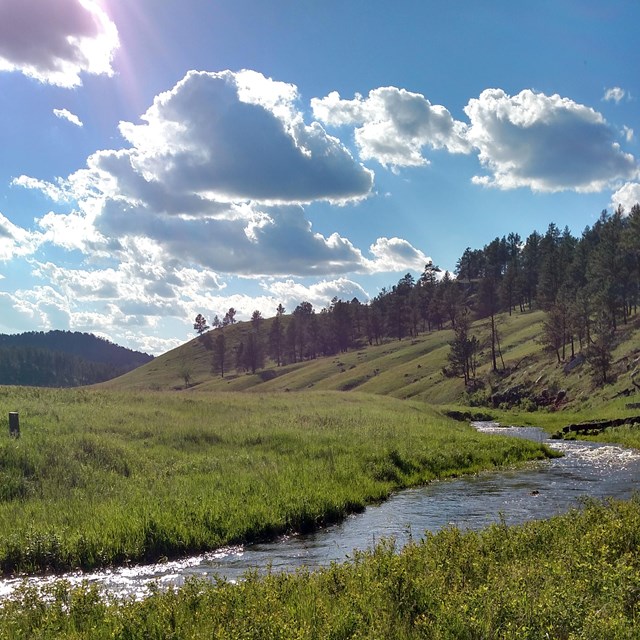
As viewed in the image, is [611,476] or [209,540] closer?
[209,540]

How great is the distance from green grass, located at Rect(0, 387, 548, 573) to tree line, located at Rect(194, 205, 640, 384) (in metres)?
43.6

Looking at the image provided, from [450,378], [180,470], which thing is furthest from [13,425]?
[450,378]

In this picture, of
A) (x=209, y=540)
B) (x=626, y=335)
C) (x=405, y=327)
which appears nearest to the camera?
(x=209, y=540)

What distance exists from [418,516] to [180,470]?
9549 millimetres

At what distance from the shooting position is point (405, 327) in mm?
158750

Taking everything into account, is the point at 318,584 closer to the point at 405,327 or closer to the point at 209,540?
the point at 209,540

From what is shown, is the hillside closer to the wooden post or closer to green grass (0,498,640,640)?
the wooden post

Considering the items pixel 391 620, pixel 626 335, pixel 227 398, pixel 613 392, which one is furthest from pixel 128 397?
pixel 626 335

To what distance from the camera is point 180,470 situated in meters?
21.9

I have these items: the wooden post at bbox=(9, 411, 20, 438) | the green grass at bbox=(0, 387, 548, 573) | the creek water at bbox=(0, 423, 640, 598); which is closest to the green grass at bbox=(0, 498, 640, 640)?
the creek water at bbox=(0, 423, 640, 598)

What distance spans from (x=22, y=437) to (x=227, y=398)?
23.7 meters

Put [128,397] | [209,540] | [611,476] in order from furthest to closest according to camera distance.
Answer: [128,397], [611,476], [209,540]

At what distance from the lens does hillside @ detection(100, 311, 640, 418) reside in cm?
6631

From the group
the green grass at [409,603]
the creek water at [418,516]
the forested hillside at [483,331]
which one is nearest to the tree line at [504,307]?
the forested hillside at [483,331]
